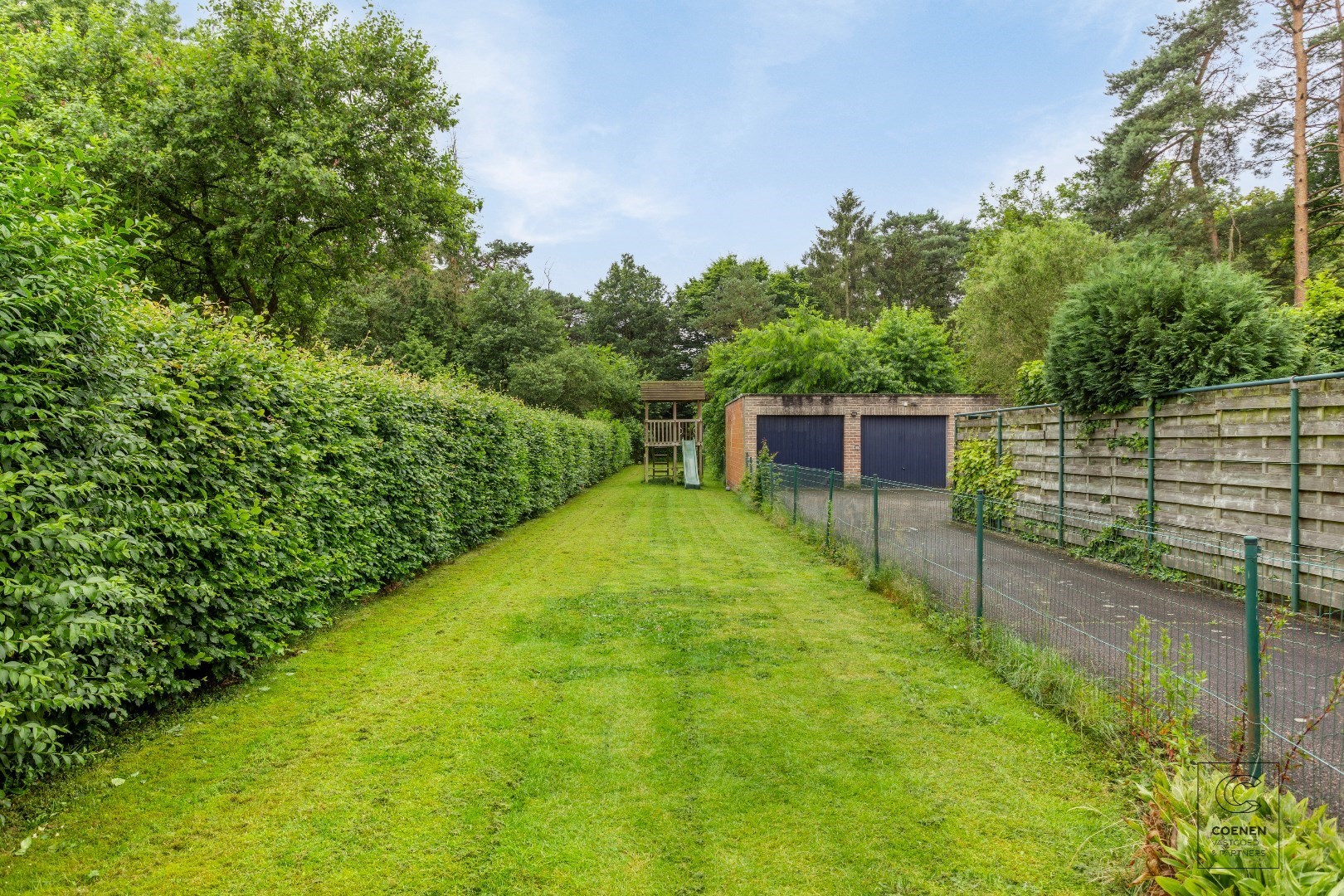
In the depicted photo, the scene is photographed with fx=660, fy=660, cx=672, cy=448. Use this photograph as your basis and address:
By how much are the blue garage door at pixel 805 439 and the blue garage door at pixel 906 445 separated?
82 centimetres

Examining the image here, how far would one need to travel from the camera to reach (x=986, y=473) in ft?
38.4

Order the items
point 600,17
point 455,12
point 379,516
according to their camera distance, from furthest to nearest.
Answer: point 600,17
point 455,12
point 379,516

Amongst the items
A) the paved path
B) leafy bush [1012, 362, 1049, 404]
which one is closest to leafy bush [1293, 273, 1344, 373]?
leafy bush [1012, 362, 1049, 404]

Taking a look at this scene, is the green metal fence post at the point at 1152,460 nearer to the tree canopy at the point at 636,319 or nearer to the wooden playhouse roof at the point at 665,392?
the wooden playhouse roof at the point at 665,392

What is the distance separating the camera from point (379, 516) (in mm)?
7016

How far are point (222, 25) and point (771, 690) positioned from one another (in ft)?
67.3

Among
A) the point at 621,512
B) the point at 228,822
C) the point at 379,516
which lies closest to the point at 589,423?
the point at 621,512

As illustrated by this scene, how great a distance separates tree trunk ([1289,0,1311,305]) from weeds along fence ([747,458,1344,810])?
14.9 metres

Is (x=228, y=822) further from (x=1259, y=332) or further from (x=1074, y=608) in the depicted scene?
(x=1259, y=332)

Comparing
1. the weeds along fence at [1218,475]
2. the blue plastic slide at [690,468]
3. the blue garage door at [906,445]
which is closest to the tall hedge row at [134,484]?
the weeds along fence at [1218,475]

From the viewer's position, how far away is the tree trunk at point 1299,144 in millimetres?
17109

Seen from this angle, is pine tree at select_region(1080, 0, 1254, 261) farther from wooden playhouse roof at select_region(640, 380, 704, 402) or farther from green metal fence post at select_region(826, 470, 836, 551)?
green metal fence post at select_region(826, 470, 836, 551)

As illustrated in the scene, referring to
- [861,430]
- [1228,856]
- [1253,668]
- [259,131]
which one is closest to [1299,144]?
[861,430]

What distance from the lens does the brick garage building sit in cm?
1977
